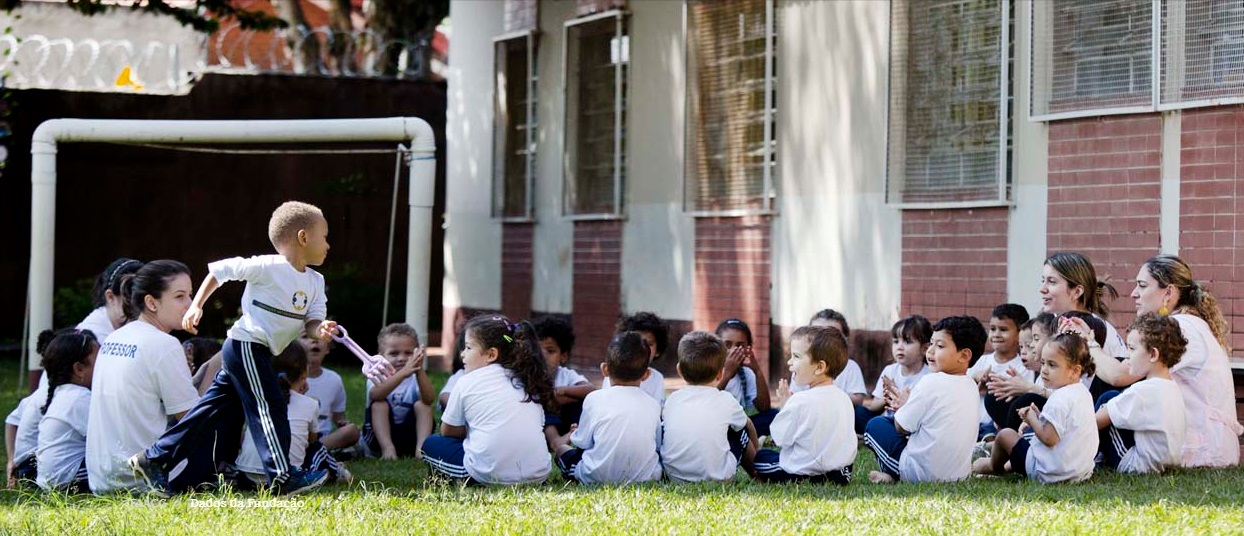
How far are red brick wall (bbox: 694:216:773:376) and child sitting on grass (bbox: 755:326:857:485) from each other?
5945 millimetres

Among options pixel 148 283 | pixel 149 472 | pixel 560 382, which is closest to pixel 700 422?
pixel 560 382

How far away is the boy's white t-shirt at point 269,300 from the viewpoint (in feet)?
22.5

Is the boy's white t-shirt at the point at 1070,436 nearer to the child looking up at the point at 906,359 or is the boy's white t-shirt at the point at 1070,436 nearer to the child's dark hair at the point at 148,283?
the child looking up at the point at 906,359

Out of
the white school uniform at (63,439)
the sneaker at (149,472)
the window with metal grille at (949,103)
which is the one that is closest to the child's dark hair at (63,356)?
the white school uniform at (63,439)

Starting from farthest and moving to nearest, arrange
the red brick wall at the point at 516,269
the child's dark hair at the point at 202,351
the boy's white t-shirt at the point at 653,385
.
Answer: the red brick wall at the point at 516,269 < the child's dark hair at the point at 202,351 < the boy's white t-shirt at the point at 653,385

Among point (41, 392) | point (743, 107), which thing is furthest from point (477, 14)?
point (41, 392)

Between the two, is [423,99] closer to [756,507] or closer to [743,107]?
[743,107]

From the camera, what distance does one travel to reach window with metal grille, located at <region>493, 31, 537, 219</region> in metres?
16.6

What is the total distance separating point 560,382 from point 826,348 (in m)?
1.97

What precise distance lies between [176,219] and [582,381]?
12097 millimetres

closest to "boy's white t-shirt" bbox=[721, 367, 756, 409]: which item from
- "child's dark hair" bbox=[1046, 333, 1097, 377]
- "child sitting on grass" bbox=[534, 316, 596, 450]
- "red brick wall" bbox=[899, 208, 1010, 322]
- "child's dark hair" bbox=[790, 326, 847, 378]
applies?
"child sitting on grass" bbox=[534, 316, 596, 450]

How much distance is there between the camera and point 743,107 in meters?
13.4

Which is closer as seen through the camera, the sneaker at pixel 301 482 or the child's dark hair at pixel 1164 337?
the sneaker at pixel 301 482

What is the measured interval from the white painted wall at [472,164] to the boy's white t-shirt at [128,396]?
390 inches
